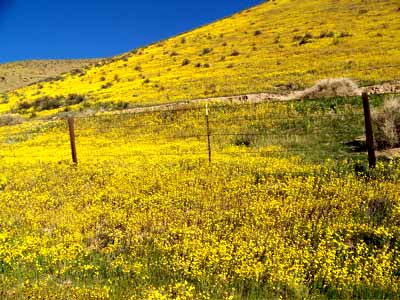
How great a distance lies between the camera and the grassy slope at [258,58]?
1147 inches

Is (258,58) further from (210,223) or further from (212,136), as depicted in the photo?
(210,223)

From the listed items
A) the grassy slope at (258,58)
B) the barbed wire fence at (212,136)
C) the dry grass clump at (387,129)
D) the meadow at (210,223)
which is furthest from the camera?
the grassy slope at (258,58)

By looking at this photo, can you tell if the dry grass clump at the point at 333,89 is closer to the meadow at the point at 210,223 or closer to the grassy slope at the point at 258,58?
the grassy slope at the point at 258,58

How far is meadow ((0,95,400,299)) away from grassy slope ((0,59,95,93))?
65596mm

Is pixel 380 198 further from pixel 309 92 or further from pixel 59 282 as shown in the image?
pixel 309 92

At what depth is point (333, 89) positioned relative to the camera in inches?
846

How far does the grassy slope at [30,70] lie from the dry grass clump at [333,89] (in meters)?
60.6

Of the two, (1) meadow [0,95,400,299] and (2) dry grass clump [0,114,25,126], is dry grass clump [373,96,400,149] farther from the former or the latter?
(2) dry grass clump [0,114,25,126]

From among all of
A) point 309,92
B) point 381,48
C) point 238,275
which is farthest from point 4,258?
point 381,48

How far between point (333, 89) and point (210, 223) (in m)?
15.3

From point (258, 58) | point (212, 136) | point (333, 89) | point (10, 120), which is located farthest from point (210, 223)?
point (258, 58)

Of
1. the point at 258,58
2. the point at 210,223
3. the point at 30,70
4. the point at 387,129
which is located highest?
the point at 30,70

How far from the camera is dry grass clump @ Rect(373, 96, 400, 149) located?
43.2 ft

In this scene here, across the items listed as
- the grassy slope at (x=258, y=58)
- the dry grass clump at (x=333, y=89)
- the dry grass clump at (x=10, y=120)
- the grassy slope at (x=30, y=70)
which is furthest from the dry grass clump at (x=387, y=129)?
the grassy slope at (x=30, y=70)
